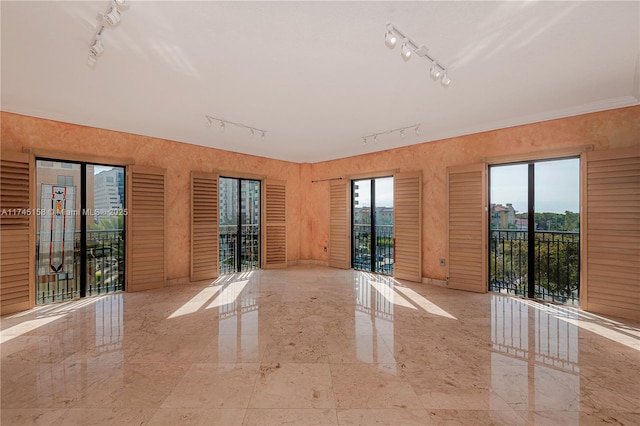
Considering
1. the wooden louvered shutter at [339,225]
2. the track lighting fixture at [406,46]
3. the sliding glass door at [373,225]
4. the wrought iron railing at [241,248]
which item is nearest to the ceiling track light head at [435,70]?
the track lighting fixture at [406,46]

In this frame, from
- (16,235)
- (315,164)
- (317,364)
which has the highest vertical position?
(315,164)

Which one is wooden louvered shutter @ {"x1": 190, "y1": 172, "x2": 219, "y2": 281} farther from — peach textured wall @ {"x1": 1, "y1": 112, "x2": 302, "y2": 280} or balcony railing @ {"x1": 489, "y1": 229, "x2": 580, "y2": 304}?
balcony railing @ {"x1": 489, "y1": 229, "x2": 580, "y2": 304}

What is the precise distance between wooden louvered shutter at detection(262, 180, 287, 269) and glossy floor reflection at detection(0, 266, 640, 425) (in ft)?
7.55

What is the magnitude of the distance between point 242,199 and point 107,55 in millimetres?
3651

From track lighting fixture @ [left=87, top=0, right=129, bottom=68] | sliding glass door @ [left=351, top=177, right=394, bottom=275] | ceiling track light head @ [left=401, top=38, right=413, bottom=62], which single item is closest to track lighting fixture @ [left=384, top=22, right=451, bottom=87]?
ceiling track light head @ [left=401, top=38, right=413, bottom=62]

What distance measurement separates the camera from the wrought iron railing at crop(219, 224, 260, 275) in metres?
5.56

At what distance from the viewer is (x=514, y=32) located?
6.61 feet

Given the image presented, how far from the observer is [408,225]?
5.00m

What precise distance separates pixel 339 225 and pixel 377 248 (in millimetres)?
982

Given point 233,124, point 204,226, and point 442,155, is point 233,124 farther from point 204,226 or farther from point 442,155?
point 442,155

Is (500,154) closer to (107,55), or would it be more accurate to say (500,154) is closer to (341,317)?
(341,317)

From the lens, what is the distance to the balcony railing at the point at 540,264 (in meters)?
3.74

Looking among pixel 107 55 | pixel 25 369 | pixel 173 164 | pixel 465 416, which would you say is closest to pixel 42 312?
pixel 25 369

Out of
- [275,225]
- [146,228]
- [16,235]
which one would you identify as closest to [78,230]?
[16,235]
